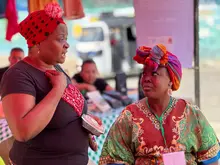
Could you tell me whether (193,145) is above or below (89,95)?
above

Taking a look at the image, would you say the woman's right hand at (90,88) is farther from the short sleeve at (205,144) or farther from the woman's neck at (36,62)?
the woman's neck at (36,62)

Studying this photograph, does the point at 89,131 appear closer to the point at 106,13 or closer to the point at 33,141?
the point at 33,141

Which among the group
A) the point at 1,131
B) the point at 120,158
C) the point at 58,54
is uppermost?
the point at 58,54

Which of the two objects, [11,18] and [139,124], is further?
[11,18]

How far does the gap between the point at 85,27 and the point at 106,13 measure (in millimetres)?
856

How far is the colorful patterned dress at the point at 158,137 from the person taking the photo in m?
2.10

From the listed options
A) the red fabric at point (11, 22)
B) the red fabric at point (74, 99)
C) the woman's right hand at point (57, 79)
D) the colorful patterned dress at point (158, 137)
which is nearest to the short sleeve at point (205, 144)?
the colorful patterned dress at point (158, 137)

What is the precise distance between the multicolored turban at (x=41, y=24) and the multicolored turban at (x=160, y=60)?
1.68ft

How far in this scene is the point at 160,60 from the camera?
6.86ft

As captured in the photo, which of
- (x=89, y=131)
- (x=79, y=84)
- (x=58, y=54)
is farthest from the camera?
(x=79, y=84)

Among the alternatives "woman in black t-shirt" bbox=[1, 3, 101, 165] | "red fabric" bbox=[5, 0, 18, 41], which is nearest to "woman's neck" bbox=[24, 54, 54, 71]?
"woman in black t-shirt" bbox=[1, 3, 101, 165]

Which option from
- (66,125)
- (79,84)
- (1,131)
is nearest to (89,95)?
(79,84)

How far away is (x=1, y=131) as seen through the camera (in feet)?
12.0

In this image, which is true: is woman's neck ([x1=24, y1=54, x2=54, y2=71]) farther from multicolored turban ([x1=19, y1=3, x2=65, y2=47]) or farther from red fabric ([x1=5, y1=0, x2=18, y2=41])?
red fabric ([x1=5, y1=0, x2=18, y2=41])
